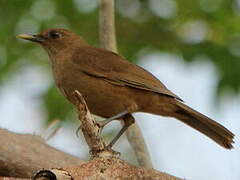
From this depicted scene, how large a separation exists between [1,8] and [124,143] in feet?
6.86

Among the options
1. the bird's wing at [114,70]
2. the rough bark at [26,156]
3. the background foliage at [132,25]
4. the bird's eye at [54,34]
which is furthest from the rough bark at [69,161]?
the background foliage at [132,25]

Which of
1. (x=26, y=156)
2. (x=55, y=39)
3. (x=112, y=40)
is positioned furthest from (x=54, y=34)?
(x=26, y=156)

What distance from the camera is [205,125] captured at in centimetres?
591

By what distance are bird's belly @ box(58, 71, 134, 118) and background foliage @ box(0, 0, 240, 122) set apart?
6.42 ft

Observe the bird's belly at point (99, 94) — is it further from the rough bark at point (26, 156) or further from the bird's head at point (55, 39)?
the bird's head at point (55, 39)

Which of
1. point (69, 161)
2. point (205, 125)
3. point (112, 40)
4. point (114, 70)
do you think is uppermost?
point (112, 40)

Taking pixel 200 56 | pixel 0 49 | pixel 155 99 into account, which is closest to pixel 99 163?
pixel 155 99

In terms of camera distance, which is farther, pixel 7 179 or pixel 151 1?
pixel 151 1

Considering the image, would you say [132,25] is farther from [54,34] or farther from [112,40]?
[54,34]

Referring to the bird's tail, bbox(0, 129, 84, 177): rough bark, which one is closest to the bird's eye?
bbox(0, 129, 84, 177): rough bark

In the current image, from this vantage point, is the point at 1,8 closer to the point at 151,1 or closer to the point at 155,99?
the point at 151,1

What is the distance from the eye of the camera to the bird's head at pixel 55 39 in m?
6.26

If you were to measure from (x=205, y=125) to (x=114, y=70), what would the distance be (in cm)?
90

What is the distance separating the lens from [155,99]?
5852 mm
